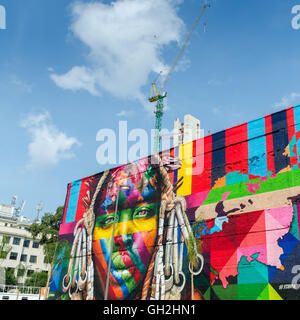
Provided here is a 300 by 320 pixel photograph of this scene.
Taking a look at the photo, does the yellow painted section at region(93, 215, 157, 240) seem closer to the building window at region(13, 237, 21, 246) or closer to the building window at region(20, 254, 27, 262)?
the building window at region(20, 254, 27, 262)

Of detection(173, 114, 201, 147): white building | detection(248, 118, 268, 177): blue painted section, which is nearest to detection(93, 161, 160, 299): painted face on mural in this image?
detection(248, 118, 268, 177): blue painted section

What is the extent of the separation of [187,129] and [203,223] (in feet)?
151

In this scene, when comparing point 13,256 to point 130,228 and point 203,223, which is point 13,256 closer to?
point 130,228

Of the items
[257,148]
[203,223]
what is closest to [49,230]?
[203,223]

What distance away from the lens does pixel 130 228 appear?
116 ft

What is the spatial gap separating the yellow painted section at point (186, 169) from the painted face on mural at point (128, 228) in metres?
3.09

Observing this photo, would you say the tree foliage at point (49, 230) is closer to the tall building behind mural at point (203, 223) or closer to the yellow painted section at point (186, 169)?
the tall building behind mural at point (203, 223)

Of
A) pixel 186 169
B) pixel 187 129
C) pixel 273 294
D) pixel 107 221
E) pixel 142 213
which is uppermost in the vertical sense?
pixel 187 129

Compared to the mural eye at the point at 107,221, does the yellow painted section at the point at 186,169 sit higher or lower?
higher

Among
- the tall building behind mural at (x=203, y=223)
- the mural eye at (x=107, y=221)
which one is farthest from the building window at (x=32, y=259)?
the mural eye at (x=107, y=221)

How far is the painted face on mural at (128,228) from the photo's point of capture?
33.3m

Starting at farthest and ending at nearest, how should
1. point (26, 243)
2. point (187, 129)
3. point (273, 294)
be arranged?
point (26, 243), point (187, 129), point (273, 294)
